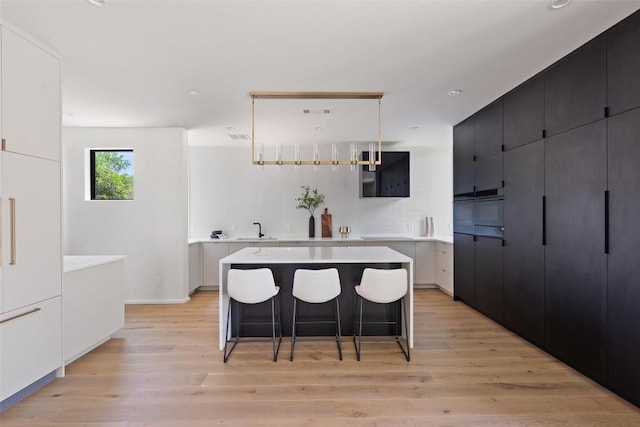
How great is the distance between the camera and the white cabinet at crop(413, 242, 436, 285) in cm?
558

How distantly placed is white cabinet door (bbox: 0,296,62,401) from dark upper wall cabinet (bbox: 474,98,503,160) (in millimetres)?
4574

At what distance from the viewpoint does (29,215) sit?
233 cm

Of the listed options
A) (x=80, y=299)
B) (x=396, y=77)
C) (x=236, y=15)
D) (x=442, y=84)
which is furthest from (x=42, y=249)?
(x=442, y=84)

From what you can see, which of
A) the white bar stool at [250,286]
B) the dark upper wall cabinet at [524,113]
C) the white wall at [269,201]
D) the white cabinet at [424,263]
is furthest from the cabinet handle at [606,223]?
the white wall at [269,201]

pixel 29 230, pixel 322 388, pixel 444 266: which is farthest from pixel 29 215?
pixel 444 266

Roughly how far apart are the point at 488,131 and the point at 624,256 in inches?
85.0

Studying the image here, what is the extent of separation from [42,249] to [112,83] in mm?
1716

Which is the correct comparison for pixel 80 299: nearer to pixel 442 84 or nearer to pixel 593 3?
pixel 442 84

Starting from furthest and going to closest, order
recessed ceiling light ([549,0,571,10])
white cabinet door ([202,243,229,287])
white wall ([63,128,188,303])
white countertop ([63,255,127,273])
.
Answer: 1. white cabinet door ([202,243,229,287])
2. white wall ([63,128,188,303])
3. white countertop ([63,255,127,273])
4. recessed ceiling light ([549,0,571,10])

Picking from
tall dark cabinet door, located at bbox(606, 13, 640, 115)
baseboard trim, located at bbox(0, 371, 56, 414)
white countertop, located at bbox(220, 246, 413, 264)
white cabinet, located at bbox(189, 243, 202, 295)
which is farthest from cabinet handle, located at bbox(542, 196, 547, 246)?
white cabinet, located at bbox(189, 243, 202, 295)

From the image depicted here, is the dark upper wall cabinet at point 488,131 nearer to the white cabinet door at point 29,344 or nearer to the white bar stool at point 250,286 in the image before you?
the white bar stool at point 250,286

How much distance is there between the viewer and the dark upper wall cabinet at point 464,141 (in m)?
4.36

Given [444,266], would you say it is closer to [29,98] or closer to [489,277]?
[489,277]

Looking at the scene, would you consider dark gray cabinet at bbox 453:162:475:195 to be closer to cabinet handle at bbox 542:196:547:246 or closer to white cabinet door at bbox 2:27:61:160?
cabinet handle at bbox 542:196:547:246
